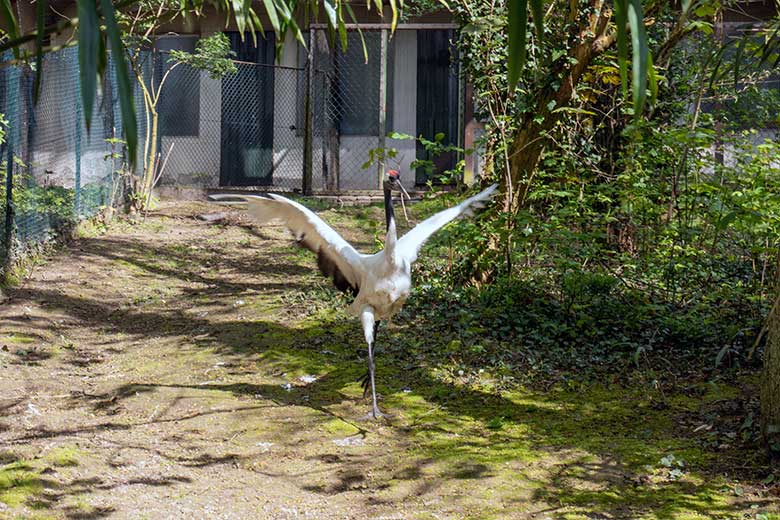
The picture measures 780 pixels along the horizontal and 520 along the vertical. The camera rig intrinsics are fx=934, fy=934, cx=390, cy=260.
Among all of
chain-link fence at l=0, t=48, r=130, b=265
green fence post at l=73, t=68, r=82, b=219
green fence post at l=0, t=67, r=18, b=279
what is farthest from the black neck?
green fence post at l=73, t=68, r=82, b=219

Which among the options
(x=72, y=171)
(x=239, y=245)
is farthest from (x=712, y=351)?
(x=72, y=171)

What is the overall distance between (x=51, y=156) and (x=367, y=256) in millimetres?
4641

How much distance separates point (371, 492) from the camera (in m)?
4.44

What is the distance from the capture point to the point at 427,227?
20.4ft

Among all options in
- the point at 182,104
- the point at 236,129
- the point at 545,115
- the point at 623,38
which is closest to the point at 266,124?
the point at 236,129

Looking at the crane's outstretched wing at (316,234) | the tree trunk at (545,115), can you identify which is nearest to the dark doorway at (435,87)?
the tree trunk at (545,115)

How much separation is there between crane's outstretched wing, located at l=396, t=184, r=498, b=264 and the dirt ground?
2.86 ft

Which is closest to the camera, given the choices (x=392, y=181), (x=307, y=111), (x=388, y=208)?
(x=388, y=208)

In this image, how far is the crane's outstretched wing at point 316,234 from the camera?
5.91 m

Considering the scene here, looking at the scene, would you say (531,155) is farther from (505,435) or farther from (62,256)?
(62,256)

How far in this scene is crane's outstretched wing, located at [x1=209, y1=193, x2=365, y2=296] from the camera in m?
5.91

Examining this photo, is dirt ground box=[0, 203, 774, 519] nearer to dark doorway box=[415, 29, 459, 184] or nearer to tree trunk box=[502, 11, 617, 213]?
tree trunk box=[502, 11, 617, 213]

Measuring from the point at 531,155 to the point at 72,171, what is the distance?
531 cm

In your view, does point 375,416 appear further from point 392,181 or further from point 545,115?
point 545,115
